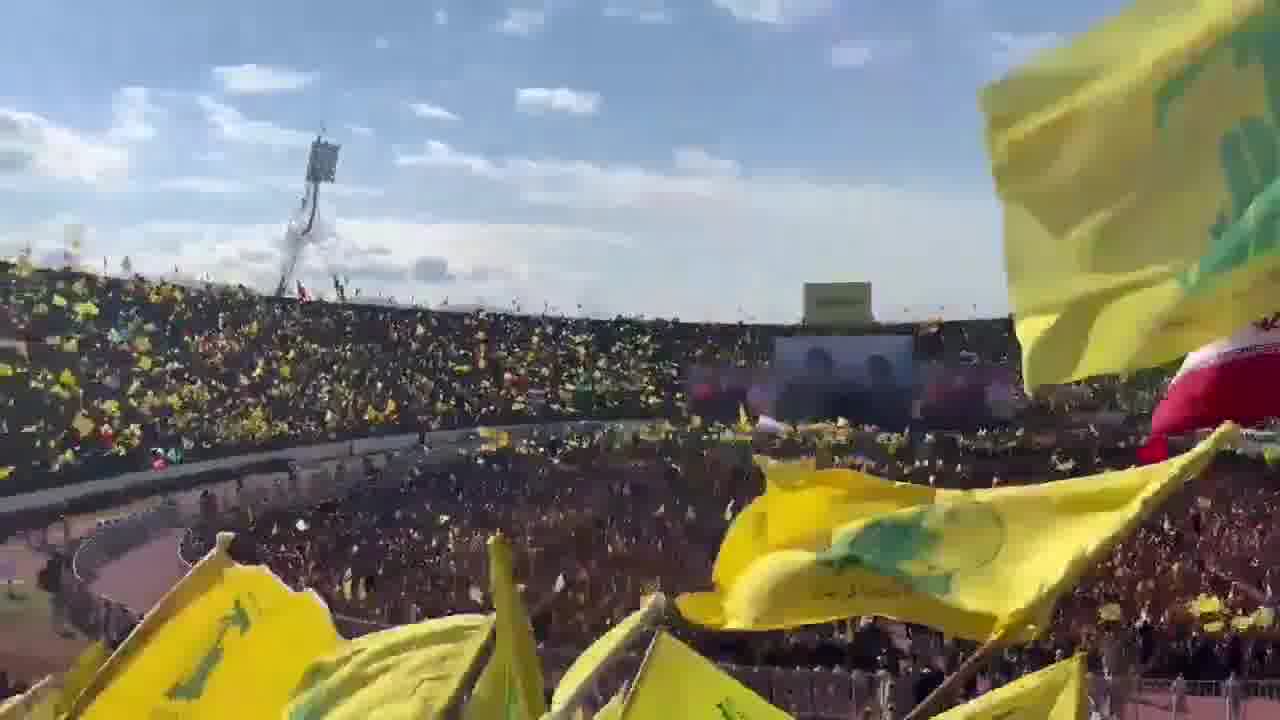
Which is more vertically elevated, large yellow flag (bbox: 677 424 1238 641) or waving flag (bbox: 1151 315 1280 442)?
waving flag (bbox: 1151 315 1280 442)

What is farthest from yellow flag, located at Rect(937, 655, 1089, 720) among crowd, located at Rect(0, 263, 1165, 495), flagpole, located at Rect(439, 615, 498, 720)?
crowd, located at Rect(0, 263, 1165, 495)

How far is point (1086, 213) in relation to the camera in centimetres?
274

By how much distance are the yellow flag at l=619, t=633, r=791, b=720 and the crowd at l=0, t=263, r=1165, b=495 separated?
28.6 meters

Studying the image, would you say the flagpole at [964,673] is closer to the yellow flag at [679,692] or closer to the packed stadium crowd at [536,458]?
the yellow flag at [679,692]

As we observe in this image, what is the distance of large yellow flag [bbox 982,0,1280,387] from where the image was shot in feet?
8.35

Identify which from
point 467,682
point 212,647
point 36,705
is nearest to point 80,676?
point 36,705

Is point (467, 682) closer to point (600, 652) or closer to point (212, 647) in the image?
point (600, 652)

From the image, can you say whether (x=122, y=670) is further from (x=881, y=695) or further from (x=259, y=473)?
(x=259, y=473)

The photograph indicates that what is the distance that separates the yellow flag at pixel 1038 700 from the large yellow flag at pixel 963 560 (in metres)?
0.13

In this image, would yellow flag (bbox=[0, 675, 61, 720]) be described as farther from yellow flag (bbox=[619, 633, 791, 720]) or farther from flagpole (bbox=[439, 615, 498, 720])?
yellow flag (bbox=[619, 633, 791, 720])

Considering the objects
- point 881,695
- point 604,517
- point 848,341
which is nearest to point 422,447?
point 848,341

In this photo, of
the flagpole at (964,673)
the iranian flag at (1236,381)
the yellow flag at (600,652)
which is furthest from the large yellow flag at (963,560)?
the iranian flag at (1236,381)

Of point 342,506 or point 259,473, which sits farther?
point 259,473

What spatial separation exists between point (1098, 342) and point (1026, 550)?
1.49ft
